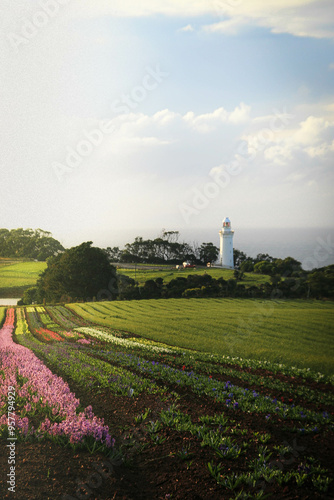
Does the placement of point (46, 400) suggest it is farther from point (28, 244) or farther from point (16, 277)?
point (28, 244)

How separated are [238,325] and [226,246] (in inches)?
397

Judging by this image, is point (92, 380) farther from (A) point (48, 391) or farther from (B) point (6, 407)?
(B) point (6, 407)

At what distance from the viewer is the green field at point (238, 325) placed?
10.6 m

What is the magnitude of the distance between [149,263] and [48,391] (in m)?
16.1

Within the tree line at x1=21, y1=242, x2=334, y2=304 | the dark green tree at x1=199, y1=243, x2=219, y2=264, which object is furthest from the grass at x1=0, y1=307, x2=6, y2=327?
the dark green tree at x1=199, y1=243, x2=219, y2=264

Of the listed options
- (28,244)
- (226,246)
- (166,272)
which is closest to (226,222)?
(226,246)

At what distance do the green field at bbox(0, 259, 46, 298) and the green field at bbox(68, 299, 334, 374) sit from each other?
3.44 m

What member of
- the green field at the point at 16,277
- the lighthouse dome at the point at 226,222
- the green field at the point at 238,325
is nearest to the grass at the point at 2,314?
the green field at the point at 16,277

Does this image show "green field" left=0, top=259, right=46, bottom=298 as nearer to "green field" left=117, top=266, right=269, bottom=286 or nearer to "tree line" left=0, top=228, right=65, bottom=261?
"tree line" left=0, top=228, right=65, bottom=261

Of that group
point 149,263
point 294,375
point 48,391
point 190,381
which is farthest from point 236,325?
point 149,263

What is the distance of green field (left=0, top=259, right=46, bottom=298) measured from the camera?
18.1m

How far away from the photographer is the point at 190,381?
7855mm

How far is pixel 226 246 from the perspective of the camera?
22500mm

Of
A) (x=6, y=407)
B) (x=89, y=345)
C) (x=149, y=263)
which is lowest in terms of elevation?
Answer: (x=89, y=345)
